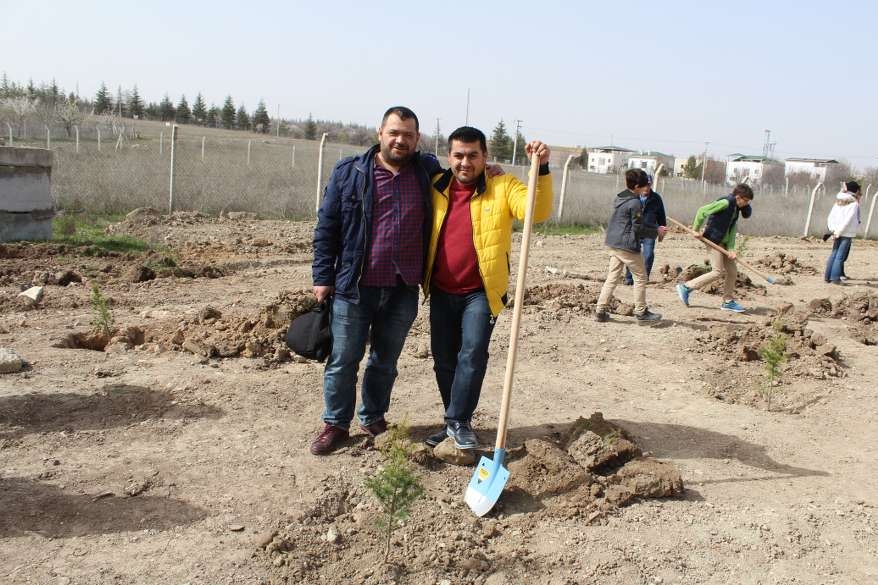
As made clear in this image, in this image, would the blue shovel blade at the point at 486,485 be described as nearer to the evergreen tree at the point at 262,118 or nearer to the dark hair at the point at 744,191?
the dark hair at the point at 744,191

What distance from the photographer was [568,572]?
10.4 ft

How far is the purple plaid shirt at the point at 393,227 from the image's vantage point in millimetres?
3764

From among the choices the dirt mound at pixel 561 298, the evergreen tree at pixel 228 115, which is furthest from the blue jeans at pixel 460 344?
the evergreen tree at pixel 228 115

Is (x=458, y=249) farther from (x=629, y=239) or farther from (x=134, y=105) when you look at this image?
(x=134, y=105)

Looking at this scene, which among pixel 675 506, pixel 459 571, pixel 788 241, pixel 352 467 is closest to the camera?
pixel 459 571

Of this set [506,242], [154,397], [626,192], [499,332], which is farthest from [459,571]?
[626,192]

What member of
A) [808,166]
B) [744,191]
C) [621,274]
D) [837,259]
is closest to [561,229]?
[837,259]

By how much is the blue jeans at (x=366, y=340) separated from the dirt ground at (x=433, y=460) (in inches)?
10.4

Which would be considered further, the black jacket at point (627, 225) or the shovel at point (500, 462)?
the black jacket at point (627, 225)

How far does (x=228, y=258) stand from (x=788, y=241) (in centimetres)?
1357

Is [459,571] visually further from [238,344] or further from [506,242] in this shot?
[238,344]

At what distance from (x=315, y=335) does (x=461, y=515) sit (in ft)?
4.07

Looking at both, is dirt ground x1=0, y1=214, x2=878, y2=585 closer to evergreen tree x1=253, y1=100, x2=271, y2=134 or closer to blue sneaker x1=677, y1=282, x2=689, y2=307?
blue sneaker x1=677, y1=282, x2=689, y2=307

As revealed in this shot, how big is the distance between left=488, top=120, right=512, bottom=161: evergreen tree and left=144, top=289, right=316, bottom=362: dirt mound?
39.0 metres
